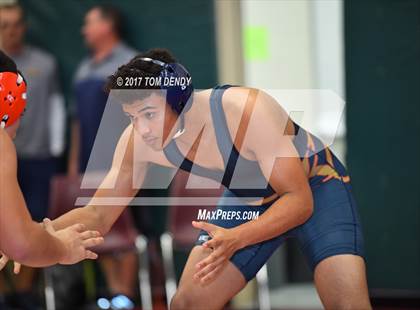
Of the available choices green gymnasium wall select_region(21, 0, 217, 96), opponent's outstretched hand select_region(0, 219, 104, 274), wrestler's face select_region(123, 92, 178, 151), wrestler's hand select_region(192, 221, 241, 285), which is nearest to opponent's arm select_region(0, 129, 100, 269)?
opponent's outstretched hand select_region(0, 219, 104, 274)

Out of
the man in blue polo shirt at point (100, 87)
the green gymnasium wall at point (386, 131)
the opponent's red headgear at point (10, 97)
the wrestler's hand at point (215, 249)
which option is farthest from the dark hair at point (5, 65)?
the green gymnasium wall at point (386, 131)

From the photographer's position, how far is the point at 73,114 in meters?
6.72

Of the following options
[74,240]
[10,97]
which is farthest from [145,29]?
[74,240]

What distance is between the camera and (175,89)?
11.3ft

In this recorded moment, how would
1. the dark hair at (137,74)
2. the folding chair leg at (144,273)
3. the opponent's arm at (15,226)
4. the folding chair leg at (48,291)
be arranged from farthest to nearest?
the folding chair leg at (144,273)
the folding chair leg at (48,291)
the dark hair at (137,74)
the opponent's arm at (15,226)

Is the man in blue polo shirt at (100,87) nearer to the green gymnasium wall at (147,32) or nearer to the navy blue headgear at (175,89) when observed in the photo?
the green gymnasium wall at (147,32)

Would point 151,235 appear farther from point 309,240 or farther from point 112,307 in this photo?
point 309,240

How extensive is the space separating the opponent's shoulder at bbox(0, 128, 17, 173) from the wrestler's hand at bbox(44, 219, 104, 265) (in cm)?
38

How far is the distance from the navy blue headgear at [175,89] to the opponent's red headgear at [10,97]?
1.67 feet

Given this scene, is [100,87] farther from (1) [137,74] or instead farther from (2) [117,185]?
(1) [137,74]

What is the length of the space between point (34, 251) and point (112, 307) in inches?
77.1

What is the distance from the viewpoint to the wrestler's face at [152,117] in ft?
11.3

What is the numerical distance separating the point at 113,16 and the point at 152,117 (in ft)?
9.64

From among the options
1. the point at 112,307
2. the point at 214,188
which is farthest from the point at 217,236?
the point at 112,307
